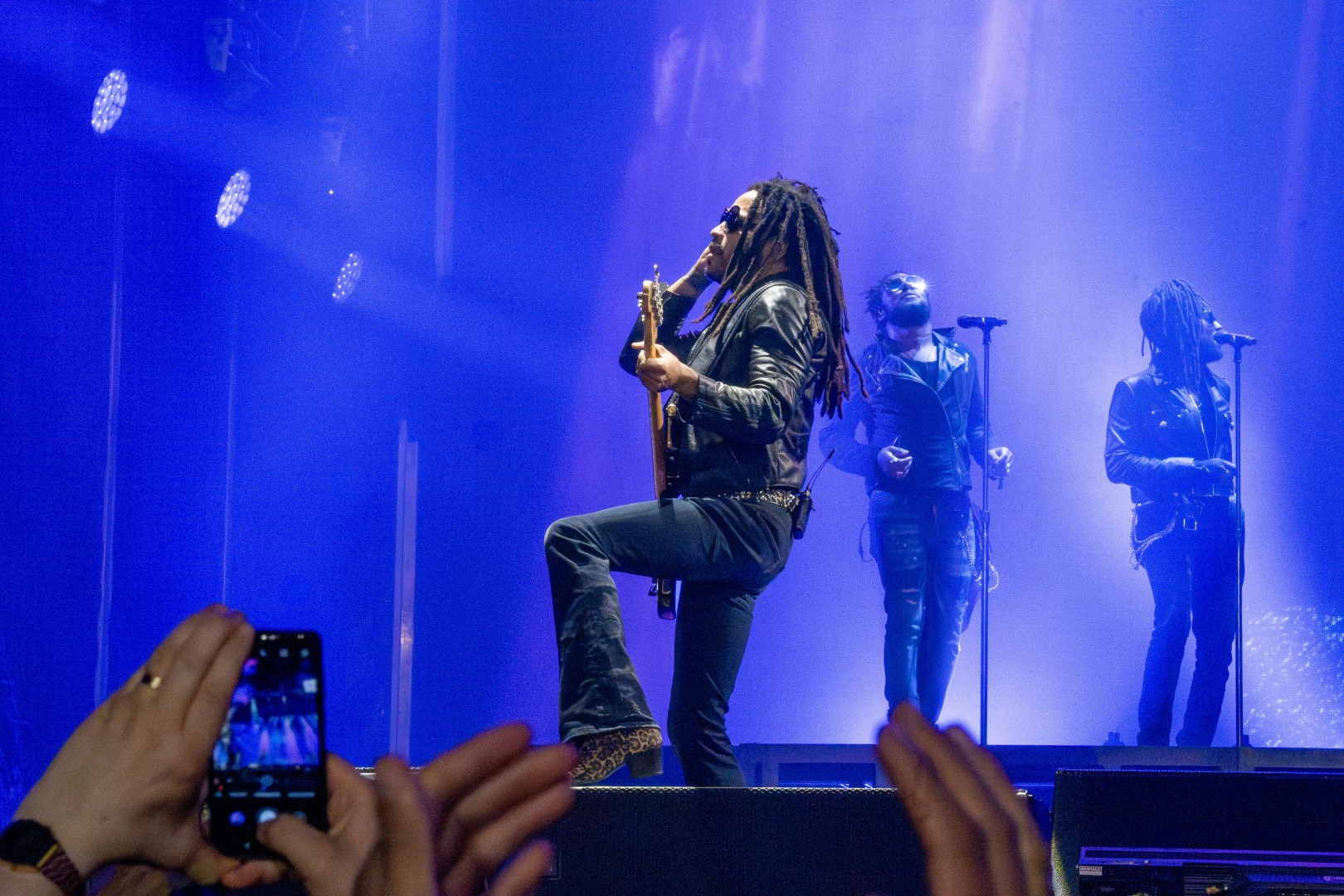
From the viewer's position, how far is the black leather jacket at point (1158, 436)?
464cm

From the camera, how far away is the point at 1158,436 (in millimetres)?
4672

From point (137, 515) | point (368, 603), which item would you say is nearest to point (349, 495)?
point (368, 603)

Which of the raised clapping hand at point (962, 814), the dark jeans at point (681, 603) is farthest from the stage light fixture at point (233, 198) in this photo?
the raised clapping hand at point (962, 814)

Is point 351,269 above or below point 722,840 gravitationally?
above

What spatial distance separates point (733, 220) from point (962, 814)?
82.6 inches

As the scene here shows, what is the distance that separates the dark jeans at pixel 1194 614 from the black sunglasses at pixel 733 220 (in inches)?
124

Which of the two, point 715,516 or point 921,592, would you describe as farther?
point 921,592

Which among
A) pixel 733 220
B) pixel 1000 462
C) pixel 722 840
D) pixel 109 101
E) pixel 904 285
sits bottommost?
pixel 722 840

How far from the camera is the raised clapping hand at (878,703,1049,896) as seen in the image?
0.45 meters

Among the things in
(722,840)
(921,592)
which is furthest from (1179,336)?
(722,840)

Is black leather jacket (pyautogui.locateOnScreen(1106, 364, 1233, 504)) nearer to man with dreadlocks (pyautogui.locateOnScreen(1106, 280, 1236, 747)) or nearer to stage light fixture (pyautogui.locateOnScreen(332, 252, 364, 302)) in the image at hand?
man with dreadlocks (pyautogui.locateOnScreen(1106, 280, 1236, 747))

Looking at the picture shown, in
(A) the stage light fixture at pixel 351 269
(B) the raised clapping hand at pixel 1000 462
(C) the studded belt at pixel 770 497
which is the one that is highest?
(A) the stage light fixture at pixel 351 269

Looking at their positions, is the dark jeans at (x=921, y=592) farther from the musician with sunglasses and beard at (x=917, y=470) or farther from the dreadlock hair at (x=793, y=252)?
the dreadlock hair at (x=793, y=252)

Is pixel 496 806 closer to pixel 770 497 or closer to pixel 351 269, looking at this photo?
pixel 770 497
